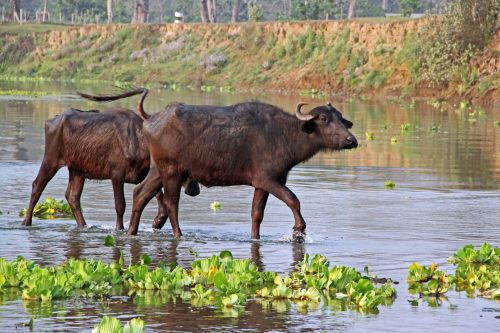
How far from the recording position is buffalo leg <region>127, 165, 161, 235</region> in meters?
14.0

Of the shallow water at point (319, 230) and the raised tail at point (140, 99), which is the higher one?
the raised tail at point (140, 99)

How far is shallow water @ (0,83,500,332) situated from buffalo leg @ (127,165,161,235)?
18cm

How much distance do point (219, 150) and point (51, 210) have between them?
290cm

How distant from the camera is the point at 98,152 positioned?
47.8 ft

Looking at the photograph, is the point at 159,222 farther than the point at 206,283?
Yes

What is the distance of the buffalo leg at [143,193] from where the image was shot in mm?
14000

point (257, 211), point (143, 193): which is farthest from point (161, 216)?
point (257, 211)

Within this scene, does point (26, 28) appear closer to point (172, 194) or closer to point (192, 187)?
point (192, 187)

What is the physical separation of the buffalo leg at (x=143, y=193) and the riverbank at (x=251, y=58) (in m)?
31.8

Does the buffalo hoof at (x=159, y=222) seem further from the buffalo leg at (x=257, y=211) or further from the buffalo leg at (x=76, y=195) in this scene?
the buffalo leg at (x=257, y=211)

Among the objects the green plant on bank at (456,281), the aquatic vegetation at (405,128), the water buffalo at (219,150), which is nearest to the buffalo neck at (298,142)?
the water buffalo at (219,150)

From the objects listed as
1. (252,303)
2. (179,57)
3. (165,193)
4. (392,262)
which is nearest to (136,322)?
(252,303)

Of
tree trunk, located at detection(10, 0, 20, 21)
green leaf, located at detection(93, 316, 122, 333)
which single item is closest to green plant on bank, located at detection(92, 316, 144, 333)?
green leaf, located at detection(93, 316, 122, 333)

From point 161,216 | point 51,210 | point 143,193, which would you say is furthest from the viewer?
point 51,210
